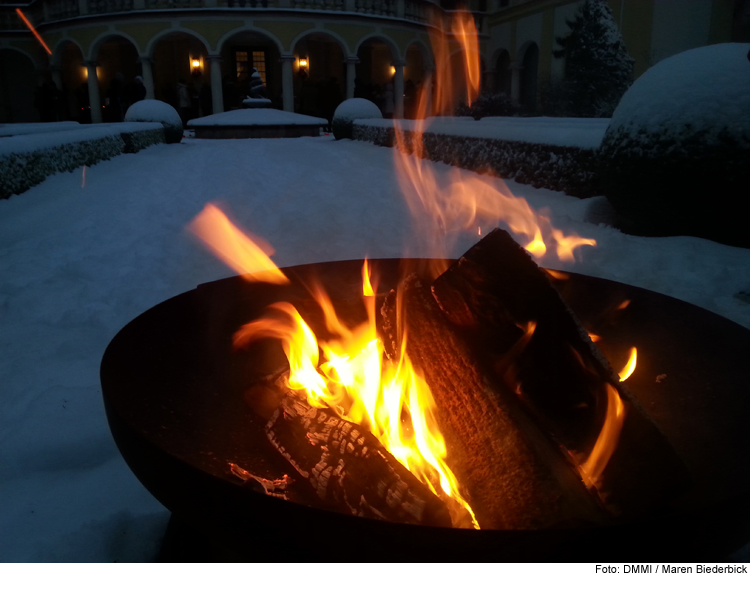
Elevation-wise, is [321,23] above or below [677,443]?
above

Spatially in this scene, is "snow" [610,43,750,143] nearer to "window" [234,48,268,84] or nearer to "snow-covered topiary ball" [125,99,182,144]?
"snow-covered topiary ball" [125,99,182,144]

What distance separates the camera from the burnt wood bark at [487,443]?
1.27m

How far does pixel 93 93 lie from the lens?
27.9m

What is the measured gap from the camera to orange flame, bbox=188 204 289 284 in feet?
16.5

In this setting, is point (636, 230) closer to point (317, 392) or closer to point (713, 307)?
point (713, 307)

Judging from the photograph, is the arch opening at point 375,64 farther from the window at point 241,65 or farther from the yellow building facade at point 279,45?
the window at point 241,65

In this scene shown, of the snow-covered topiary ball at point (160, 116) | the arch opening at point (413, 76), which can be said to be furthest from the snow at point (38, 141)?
the arch opening at point (413, 76)

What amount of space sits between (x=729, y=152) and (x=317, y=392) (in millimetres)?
4566

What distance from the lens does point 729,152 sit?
4762 mm

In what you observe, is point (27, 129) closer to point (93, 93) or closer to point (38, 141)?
point (38, 141)

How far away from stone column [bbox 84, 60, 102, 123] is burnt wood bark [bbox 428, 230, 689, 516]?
3126 centimetres

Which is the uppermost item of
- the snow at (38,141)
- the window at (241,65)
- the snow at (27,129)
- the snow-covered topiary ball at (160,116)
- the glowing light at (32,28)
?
the glowing light at (32,28)

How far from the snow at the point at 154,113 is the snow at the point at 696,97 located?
15.3 m
